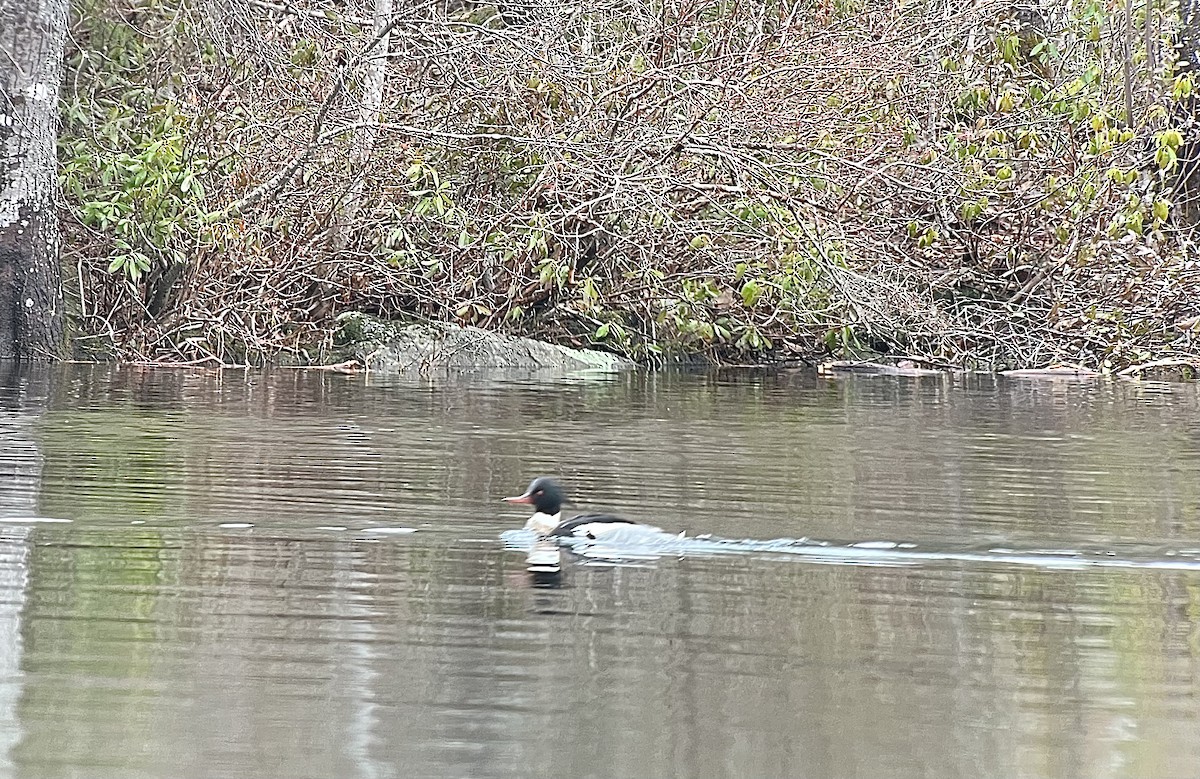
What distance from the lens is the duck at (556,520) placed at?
7117mm

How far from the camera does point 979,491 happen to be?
8.79m

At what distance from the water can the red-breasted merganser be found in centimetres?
16

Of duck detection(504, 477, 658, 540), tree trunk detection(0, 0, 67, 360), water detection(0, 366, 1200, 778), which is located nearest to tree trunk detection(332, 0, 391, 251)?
tree trunk detection(0, 0, 67, 360)

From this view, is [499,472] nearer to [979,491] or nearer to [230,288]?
[979,491]

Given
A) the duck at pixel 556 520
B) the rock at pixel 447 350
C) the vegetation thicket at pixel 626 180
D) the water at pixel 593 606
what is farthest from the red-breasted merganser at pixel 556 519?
the rock at pixel 447 350

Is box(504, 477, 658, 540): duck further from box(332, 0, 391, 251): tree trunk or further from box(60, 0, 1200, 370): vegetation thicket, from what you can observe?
box(332, 0, 391, 251): tree trunk

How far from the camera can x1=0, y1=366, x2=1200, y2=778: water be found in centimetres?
421

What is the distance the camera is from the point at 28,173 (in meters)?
16.9

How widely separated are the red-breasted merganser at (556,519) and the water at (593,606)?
16 cm

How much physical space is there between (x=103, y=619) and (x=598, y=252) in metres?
13.8

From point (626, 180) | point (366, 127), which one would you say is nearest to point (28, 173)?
point (366, 127)

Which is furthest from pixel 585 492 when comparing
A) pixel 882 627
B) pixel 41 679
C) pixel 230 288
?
pixel 230 288

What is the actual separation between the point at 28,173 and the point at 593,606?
12.1 m

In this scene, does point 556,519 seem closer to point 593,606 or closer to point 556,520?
point 556,520
